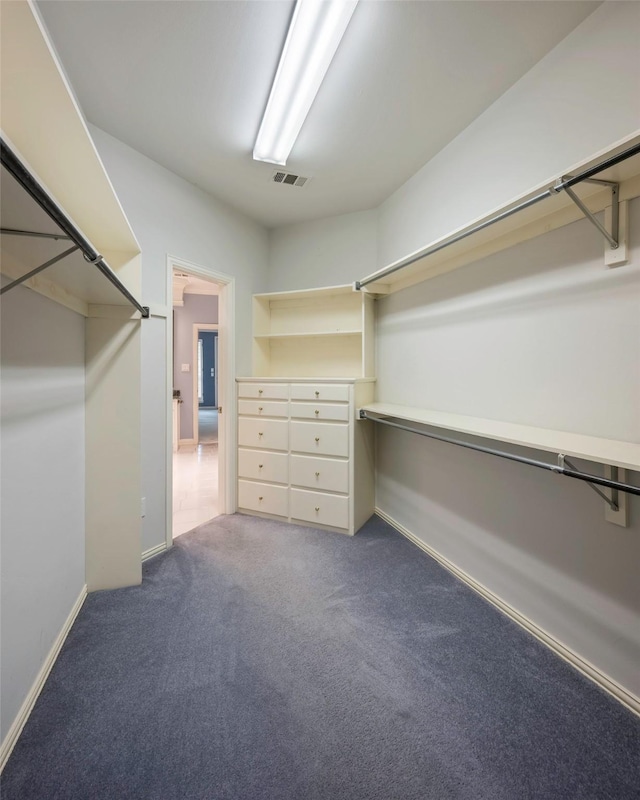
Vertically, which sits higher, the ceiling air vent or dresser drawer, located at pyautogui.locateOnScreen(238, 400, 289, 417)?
the ceiling air vent

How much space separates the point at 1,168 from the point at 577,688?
2350 mm

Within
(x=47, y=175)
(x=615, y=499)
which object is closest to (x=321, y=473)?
(x=615, y=499)

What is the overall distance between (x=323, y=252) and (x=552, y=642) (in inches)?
122

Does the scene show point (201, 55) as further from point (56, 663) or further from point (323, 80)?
point (56, 663)

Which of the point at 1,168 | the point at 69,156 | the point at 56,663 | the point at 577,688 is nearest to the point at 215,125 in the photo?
the point at 69,156

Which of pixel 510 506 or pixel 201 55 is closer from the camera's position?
pixel 201 55

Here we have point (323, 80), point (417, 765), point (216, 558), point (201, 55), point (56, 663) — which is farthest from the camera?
point (216, 558)

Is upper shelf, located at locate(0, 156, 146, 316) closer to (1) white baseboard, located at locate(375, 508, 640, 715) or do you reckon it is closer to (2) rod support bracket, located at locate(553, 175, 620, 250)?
(2) rod support bracket, located at locate(553, 175, 620, 250)

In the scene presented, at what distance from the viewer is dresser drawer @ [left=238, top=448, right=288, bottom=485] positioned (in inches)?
111

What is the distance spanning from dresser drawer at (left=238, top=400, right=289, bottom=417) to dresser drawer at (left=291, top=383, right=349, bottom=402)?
13 centimetres

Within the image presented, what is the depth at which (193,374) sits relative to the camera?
19.7 ft

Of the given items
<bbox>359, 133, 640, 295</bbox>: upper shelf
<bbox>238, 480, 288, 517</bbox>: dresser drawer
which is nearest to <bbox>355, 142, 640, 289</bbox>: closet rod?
<bbox>359, 133, 640, 295</bbox>: upper shelf

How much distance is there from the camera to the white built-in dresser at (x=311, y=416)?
8.60 ft

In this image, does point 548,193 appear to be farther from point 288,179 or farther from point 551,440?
point 288,179
